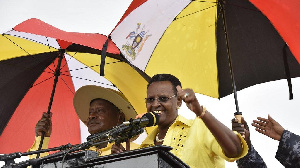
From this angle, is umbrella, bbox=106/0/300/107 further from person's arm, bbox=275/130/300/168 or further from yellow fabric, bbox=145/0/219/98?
person's arm, bbox=275/130/300/168

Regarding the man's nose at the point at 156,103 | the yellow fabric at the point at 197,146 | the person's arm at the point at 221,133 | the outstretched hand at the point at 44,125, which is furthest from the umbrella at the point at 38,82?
the person's arm at the point at 221,133

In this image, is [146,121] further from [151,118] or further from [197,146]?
[197,146]

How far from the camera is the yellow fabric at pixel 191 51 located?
172 inches

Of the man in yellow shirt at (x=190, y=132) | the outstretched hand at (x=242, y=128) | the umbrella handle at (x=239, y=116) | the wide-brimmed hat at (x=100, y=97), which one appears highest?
the wide-brimmed hat at (x=100, y=97)

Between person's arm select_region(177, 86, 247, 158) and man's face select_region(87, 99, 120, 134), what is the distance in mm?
1965

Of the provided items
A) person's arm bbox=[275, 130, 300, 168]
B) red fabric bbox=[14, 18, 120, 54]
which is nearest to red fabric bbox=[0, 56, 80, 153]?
red fabric bbox=[14, 18, 120, 54]

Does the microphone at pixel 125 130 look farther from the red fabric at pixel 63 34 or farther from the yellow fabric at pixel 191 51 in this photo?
the yellow fabric at pixel 191 51

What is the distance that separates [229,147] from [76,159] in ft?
3.56

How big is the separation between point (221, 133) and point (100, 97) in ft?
7.69

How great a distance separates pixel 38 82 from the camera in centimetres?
544

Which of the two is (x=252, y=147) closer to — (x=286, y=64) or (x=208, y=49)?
(x=286, y=64)

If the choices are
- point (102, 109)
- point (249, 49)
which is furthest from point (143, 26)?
point (249, 49)

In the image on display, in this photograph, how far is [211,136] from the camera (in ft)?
8.69

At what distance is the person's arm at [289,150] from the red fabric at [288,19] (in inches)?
30.9
